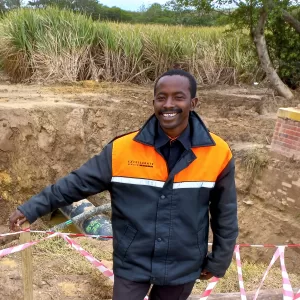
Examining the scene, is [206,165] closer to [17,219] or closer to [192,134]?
[192,134]

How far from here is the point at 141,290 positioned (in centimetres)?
233

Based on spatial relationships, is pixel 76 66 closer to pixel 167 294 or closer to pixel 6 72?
pixel 6 72

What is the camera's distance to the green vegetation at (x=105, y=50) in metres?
11.4

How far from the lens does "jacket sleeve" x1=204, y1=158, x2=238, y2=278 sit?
7.54 ft

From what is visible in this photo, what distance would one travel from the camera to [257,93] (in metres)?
12.2

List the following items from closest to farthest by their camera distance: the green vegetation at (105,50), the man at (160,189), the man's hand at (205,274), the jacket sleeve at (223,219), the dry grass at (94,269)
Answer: the man at (160,189) → the jacket sleeve at (223,219) → the man's hand at (205,274) → the dry grass at (94,269) → the green vegetation at (105,50)

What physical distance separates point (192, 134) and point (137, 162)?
0.34 meters

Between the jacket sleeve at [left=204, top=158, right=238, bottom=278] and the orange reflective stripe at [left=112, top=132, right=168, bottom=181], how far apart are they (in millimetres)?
335

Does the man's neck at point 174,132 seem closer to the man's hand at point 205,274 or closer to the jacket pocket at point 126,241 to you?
the jacket pocket at point 126,241

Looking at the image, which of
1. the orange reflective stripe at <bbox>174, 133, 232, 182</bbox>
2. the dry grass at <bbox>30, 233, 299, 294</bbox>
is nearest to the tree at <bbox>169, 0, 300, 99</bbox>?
the dry grass at <bbox>30, 233, 299, 294</bbox>

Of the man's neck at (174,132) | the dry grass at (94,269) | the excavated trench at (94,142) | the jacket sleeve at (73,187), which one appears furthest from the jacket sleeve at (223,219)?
the excavated trench at (94,142)

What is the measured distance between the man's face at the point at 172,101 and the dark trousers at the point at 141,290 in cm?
86

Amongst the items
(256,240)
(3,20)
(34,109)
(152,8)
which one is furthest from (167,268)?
(152,8)

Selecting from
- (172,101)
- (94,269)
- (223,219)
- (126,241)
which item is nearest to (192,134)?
(172,101)
